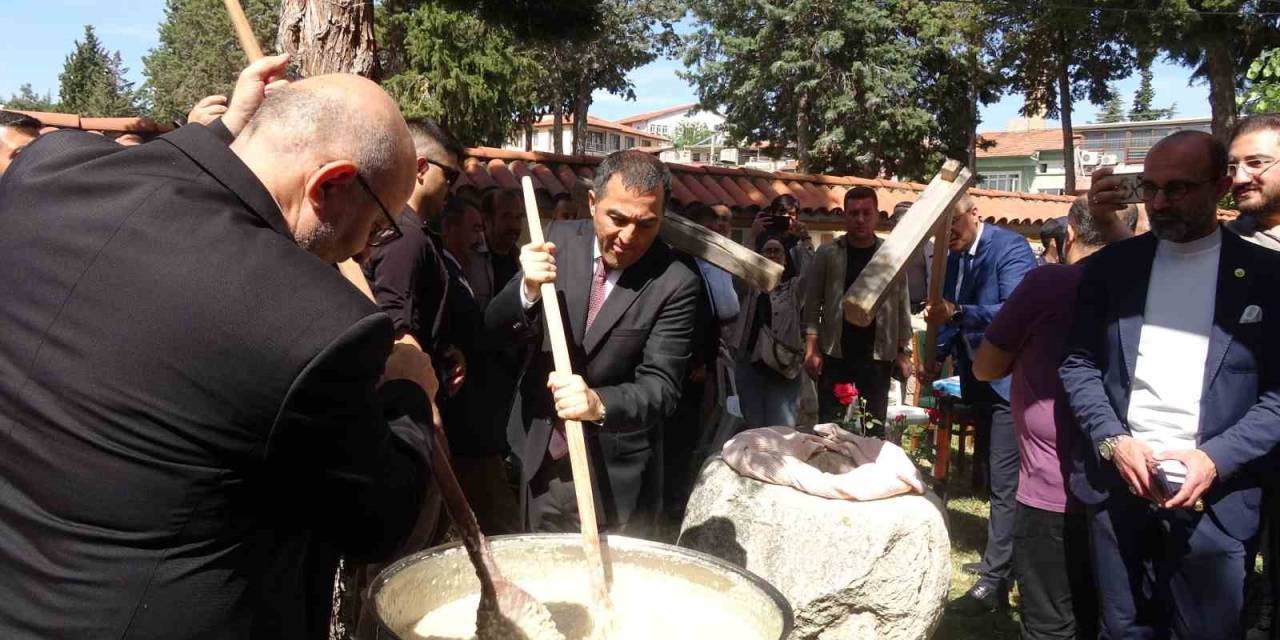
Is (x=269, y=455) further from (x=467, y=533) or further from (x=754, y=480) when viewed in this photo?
(x=754, y=480)

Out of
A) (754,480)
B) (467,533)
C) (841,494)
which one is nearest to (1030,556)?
(841,494)

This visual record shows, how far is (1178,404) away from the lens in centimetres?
276

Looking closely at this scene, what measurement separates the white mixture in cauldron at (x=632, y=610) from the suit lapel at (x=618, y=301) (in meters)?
0.88

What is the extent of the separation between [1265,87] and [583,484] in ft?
23.9

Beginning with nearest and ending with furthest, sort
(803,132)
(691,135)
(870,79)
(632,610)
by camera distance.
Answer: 1. (632,610)
2. (870,79)
3. (803,132)
4. (691,135)

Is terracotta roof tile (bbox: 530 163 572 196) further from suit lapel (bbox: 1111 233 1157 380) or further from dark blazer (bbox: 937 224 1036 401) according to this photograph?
suit lapel (bbox: 1111 233 1157 380)

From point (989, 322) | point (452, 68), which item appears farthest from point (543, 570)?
point (452, 68)

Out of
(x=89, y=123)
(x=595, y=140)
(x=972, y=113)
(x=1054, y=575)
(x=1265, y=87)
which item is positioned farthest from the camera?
(x=595, y=140)

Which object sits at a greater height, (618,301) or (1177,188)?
(1177,188)

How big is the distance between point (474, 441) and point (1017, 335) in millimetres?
2068

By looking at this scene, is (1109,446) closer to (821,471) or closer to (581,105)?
(821,471)

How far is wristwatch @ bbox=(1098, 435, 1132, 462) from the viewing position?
2.74 m

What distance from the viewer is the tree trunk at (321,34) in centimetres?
428

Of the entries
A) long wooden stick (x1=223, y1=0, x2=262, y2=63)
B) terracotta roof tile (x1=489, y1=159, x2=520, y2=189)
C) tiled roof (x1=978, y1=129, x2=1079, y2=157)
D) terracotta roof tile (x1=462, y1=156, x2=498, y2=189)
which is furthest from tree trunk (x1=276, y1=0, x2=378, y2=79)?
tiled roof (x1=978, y1=129, x2=1079, y2=157)
